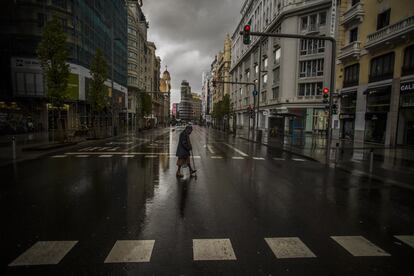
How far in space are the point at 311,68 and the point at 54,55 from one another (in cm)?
3431

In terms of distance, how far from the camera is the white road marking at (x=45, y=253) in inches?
131

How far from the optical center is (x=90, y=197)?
6.20m

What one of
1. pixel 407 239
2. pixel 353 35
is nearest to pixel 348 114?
pixel 353 35

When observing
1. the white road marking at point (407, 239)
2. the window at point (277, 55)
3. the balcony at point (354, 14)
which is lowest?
the white road marking at point (407, 239)

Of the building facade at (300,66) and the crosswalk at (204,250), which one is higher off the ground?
the building facade at (300,66)

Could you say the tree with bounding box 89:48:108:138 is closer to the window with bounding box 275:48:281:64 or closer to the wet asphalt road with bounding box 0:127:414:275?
the wet asphalt road with bounding box 0:127:414:275

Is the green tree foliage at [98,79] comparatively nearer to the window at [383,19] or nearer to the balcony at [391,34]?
the balcony at [391,34]

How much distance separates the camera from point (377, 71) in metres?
21.2

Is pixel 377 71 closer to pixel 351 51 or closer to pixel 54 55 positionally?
pixel 351 51

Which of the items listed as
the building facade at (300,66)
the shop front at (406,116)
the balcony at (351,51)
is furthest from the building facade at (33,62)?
the shop front at (406,116)

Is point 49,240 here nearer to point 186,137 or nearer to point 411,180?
point 186,137

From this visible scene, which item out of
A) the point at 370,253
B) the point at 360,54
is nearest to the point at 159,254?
the point at 370,253

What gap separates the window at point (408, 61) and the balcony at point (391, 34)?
3.29ft

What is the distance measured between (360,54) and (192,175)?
2252 centimetres
